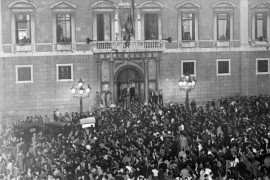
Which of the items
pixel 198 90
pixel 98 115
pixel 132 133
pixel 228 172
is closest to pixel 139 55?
pixel 198 90

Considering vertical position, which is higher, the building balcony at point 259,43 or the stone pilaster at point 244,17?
the stone pilaster at point 244,17

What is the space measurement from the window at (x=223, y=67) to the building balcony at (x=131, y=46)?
5.26 meters

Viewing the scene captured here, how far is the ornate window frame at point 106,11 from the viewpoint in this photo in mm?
43344

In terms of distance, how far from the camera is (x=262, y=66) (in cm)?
4722

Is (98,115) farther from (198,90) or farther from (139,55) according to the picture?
(198,90)

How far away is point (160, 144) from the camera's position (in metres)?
26.1

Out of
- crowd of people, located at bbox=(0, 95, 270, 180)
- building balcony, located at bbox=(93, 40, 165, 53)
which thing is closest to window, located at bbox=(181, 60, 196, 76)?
building balcony, located at bbox=(93, 40, 165, 53)

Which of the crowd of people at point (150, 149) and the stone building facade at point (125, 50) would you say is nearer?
the crowd of people at point (150, 149)

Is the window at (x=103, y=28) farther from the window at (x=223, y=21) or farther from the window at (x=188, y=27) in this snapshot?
the window at (x=223, y=21)

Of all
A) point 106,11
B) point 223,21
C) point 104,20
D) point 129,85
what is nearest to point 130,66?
point 129,85

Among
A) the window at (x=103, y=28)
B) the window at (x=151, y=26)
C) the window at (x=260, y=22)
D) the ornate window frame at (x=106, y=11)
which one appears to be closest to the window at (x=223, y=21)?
the window at (x=260, y=22)

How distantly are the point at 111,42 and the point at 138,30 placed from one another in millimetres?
2578

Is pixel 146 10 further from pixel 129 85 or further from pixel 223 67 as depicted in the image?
pixel 223 67

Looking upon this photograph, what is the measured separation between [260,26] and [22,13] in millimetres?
19669
